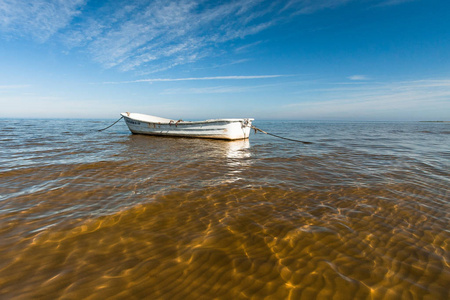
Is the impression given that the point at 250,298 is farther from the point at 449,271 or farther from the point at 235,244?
the point at 449,271

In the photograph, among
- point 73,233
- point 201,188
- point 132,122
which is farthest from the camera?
point 132,122

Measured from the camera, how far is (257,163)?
Result: 817cm

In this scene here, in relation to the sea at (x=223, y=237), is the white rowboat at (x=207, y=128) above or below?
above

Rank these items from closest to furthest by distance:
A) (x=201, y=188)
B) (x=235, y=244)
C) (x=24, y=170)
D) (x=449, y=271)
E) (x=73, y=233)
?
(x=449, y=271) < (x=235, y=244) < (x=73, y=233) < (x=201, y=188) < (x=24, y=170)

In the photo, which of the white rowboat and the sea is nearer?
the sea

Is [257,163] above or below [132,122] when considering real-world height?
below

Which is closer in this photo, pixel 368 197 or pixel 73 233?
pixel 73 233

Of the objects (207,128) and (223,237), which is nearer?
(223,237)

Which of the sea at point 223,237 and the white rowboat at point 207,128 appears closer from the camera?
the sea at point 223,237

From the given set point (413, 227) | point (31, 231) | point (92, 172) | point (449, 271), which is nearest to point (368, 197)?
point (413, 227)

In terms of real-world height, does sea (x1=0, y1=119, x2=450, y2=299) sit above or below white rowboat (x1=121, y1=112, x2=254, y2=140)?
below

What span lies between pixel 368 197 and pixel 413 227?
129 centimetres

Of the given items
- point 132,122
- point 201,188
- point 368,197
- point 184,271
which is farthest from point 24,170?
point 132,122

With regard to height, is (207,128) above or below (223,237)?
above
